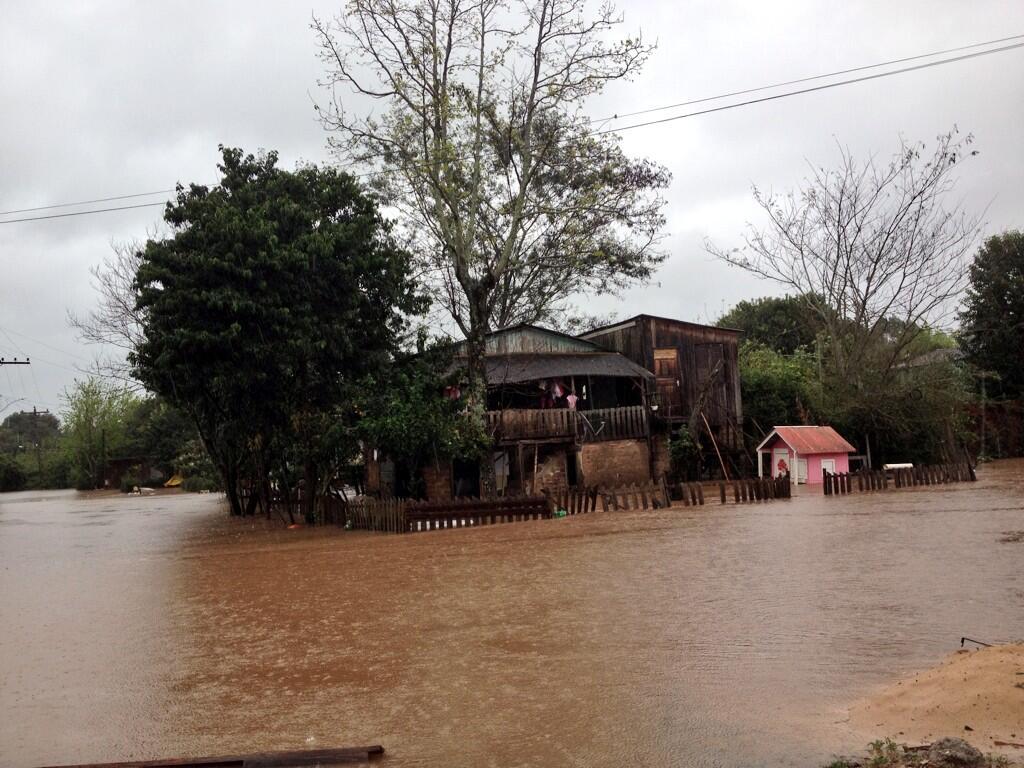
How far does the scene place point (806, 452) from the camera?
95.6ft

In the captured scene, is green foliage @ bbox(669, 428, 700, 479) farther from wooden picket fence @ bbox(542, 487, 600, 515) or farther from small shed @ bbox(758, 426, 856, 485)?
wooden picket fence @ bbox(542, 487, 600, 515)

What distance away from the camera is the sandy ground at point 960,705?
5.51 meters

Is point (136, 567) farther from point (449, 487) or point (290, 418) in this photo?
point (449, 487)

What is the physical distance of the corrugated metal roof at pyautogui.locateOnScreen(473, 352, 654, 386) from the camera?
30781 millimetres

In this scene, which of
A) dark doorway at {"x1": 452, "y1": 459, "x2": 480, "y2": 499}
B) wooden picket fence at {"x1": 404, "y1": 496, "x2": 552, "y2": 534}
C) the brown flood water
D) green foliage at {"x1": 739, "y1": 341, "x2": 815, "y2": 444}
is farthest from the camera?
green foliage at {"x1": 739, "y1": 341, "x2": 815, "y2": 444}

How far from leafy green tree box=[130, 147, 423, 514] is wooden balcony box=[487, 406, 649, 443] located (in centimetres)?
494

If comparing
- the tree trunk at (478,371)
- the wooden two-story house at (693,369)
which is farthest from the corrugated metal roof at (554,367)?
the tree trunk at (478,371)

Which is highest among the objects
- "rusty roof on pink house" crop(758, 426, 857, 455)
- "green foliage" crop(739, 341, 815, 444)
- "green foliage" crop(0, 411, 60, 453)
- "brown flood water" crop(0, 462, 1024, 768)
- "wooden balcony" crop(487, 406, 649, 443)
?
"green foliage" crop(0, 411, 60, 453)

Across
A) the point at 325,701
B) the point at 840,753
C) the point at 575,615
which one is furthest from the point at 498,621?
the point at 840,753

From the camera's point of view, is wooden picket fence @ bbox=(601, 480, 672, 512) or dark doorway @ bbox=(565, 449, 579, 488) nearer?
wooden picket fence @ bbox=(601, 480, 672, 512)

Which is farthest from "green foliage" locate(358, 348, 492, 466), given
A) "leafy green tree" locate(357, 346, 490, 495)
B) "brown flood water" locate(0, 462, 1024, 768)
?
"brown flood water" locate(0, 462, 1024, 768)

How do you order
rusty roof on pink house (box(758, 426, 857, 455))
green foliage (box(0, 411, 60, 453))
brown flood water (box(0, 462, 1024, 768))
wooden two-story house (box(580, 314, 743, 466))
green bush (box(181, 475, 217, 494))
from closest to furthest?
brown flood water (box(0, 462, 1024, 768)) → rusty roof on pink house (box(758, 426, 857, 455)) → wooden two-story house (box(580, 314, 743, 466)) → green bush (box(181, 475, 217, 494)) → green foliage (box(0, 411, 60, 453))

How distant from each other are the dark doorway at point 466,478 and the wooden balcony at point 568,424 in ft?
8.70

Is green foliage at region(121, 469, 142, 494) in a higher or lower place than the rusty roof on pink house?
lower
